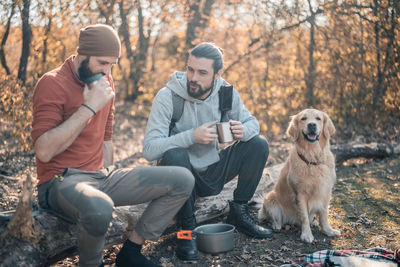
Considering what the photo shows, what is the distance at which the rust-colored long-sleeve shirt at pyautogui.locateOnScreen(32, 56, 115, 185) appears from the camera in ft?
7.92

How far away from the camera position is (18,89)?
523 cm

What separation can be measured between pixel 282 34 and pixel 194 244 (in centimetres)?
600

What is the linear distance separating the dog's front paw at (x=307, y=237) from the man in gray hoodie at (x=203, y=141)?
0.99 feet

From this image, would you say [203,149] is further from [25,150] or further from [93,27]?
[25,150]

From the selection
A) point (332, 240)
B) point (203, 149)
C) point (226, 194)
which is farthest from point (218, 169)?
point (332, 240)

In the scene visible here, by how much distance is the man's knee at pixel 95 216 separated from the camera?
2.21m

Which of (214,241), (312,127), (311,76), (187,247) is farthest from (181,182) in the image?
(311,76)

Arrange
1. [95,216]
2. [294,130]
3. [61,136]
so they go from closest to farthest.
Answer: [95,216] → [61,136] → [294,130]

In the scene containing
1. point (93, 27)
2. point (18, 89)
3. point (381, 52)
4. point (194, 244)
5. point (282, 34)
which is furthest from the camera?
point (282, 34)

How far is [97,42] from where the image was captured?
2.58 m

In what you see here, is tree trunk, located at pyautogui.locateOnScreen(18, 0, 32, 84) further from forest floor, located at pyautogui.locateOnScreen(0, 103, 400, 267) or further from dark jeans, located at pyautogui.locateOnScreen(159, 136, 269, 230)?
dark jeans, located at pyautogui.locateOnScreen(159, 136, 269, 230)

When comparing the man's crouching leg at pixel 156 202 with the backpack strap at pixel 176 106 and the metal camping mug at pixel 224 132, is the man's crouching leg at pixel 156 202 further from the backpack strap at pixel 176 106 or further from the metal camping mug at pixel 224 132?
the backpack strap at pixel 176 106

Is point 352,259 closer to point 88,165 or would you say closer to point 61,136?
point 88,165

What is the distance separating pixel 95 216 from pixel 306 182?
2145 mm
